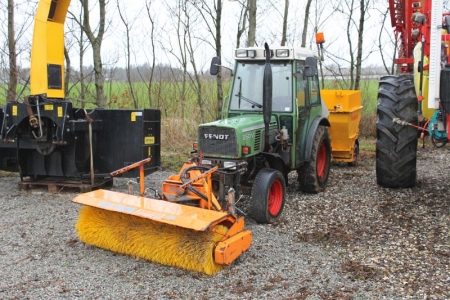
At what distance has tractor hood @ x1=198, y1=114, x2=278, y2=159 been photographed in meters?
5.81

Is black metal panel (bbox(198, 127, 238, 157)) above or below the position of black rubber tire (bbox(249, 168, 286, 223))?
above

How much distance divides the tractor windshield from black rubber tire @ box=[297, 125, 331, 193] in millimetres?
813

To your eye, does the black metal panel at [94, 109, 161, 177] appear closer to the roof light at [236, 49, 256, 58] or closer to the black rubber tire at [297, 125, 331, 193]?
the roof light at [236, 49, 256, 58]

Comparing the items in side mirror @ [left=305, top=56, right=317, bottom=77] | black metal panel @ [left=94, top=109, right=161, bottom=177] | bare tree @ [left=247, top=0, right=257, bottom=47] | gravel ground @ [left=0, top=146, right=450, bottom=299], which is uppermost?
bare tree @ [left=247, top=0, right=257, bottom=47]

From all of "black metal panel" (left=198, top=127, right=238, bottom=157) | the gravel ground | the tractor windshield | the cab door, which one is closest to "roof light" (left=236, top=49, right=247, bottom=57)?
the tractor windshield

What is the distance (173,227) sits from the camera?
4.50m

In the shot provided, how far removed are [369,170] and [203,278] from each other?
5730 mm

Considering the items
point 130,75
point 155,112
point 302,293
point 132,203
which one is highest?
point 130,75

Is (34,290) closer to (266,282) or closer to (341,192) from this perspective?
(266,282)

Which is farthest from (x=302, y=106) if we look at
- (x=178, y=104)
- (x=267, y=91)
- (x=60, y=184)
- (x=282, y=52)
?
(x=178, y=104)

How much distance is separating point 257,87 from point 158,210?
2.87 m

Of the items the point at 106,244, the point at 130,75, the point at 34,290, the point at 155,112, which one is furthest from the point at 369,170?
the point at 130,75

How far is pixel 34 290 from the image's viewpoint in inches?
156

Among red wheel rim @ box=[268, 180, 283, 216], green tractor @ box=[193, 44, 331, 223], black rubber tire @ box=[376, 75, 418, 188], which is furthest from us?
black rubber tire @ box=[376, 75, 418, 188]
